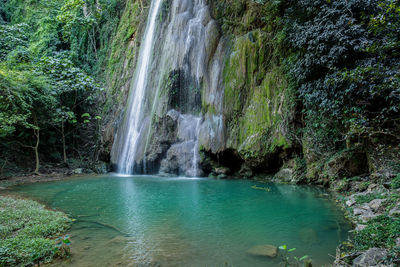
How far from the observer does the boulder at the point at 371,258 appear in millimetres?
2469

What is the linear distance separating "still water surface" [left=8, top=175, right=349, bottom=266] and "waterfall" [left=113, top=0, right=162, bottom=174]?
5.80m

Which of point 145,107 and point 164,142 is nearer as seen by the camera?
point 164,142

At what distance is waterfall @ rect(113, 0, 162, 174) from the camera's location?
13.8 meters

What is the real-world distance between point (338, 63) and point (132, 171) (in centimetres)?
1070

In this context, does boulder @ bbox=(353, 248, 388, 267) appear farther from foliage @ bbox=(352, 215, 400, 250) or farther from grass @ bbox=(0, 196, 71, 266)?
grass @ bbox=(0, 196, 71, 266)

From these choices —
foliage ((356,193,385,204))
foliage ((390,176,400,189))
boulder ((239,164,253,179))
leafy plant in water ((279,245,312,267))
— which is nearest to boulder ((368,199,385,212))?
foliage ((356,193,385,204))

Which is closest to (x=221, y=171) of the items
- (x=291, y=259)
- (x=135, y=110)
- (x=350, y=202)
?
(x=350, y=202)

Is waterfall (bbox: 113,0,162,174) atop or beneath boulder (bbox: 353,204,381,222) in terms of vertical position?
atop

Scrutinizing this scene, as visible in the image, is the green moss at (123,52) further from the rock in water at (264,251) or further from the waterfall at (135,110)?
the rock in water at (264,251)

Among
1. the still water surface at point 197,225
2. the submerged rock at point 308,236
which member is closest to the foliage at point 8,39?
the still water surface at point 197,225

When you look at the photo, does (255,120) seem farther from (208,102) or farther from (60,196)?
(60,196)

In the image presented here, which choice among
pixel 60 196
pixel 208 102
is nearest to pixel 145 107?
pixel 208 102

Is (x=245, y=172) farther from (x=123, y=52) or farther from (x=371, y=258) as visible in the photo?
(x=123, y=52)

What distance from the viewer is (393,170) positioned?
5.35 meters
